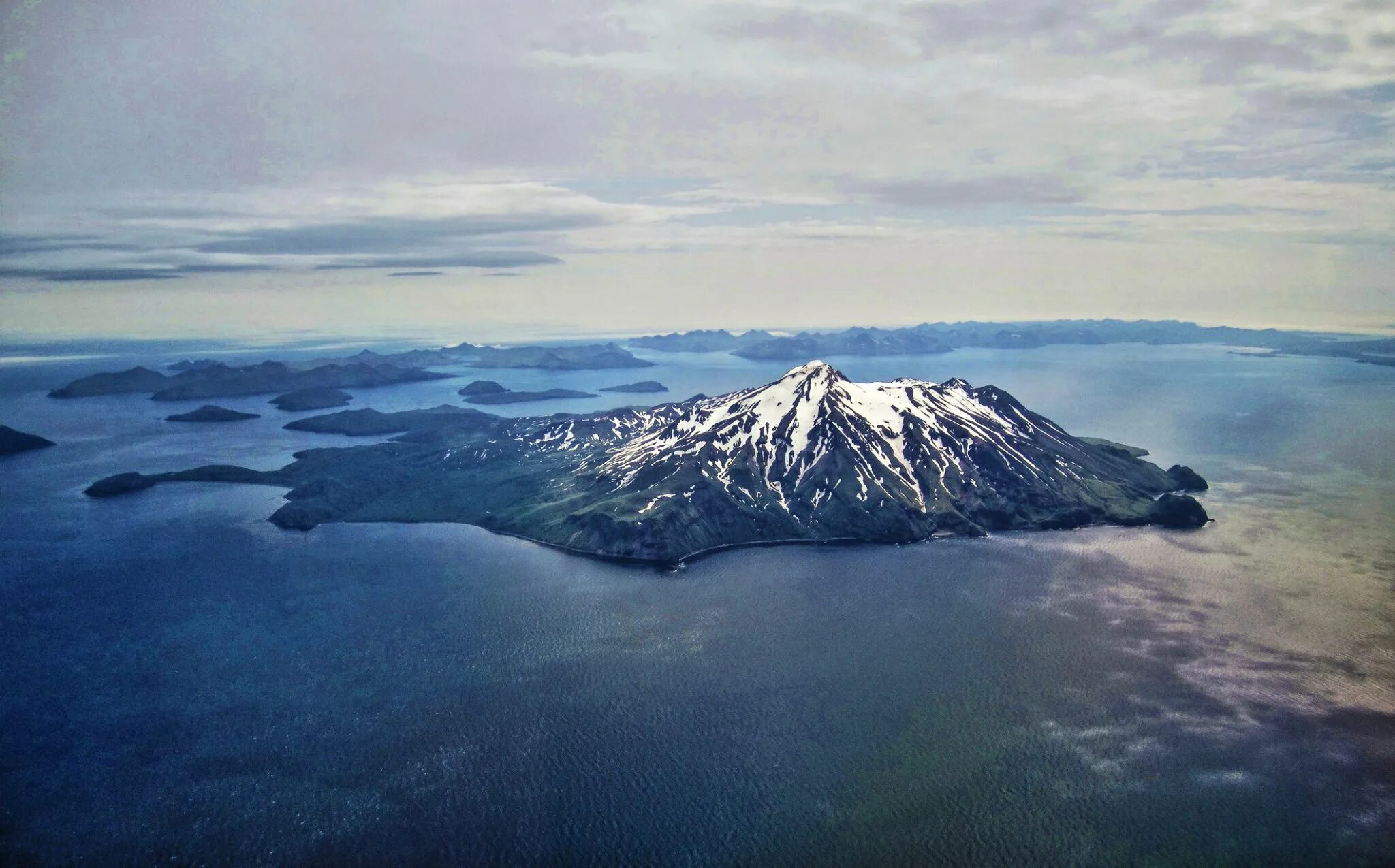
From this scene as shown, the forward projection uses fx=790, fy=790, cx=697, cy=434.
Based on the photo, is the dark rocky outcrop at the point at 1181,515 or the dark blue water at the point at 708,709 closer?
the dark blue water at the point at 708,709

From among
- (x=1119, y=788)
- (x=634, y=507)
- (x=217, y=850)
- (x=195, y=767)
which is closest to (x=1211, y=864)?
(x=1119, y=788)

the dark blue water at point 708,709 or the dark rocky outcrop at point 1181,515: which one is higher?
the dark rocky outcrop at point 1181,515

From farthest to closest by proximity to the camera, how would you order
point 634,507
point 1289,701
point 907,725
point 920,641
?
1. point 634,507
2. point 920,641
3. point 1289,701
4. point 907,725

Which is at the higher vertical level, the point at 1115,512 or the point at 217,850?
the point at 1115,512

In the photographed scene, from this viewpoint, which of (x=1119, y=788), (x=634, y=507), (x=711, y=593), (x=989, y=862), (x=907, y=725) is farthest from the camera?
(x=634, y=507)

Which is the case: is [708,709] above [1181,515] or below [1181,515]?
below

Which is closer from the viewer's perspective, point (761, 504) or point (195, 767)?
point (195, 767)

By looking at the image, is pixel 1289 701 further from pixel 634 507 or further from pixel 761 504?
pixel 634 507

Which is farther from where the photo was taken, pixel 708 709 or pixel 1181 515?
pixel 1181 515
